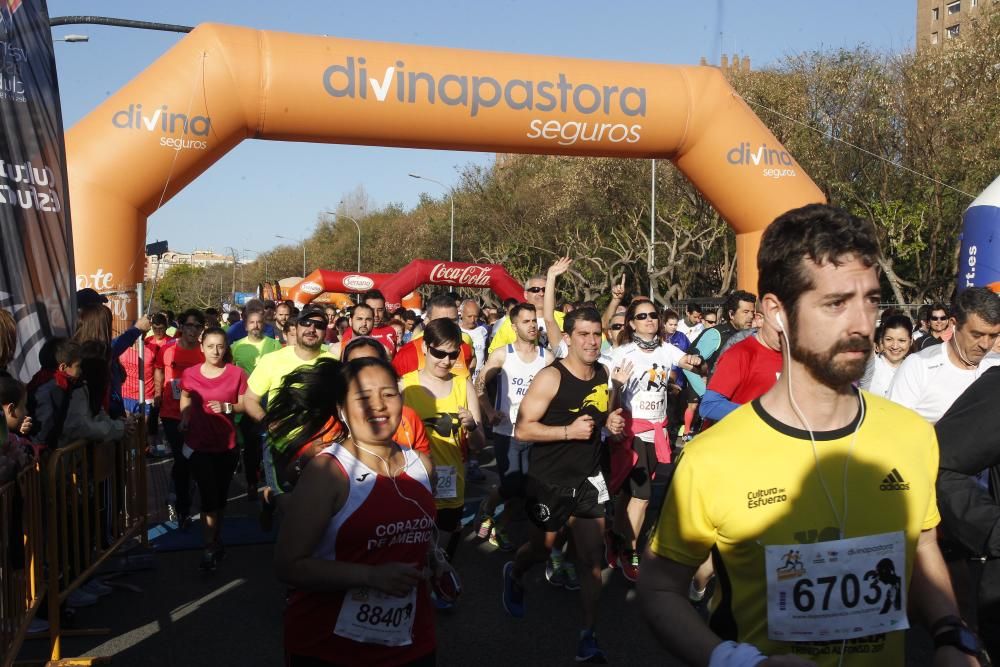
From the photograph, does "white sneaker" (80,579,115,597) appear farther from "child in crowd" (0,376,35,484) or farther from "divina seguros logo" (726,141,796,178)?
"divina seguros logo" (726,141,796,178)

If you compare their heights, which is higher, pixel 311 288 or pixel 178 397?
pixel 311 288

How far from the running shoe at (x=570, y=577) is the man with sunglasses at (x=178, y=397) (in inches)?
126

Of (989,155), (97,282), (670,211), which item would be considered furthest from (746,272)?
(670,211)

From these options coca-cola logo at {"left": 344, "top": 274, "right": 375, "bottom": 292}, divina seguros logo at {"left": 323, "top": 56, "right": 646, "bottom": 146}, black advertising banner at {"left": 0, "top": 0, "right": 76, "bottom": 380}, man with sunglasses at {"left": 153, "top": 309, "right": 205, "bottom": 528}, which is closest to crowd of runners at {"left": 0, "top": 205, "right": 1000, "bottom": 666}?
black advertising banner at {"left": 0, "top": 0, "right": 76, "bottom": 380}

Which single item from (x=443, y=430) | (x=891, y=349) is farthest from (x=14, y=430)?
(x=891, y=349)

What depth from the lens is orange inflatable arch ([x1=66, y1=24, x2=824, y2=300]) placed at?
30.0ft

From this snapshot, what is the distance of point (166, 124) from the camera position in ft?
30.2

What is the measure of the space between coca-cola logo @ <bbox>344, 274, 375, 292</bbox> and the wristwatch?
28.2m

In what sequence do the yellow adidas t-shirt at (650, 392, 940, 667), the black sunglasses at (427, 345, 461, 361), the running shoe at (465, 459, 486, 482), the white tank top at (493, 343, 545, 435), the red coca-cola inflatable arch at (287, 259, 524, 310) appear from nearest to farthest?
the yellow adidas t-shirt at (650, 392, 940, 667) → the black sunglasses at (427, 345, 461, 361) → the white tank top at (493, 343, 545, 435) → the running shoe at (465, 459, 486, 482) → the red coca-cola inflatable arch at (287, 259, 524, 310)

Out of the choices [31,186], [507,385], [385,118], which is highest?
[385,118]

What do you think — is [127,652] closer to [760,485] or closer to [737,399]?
[737,399]

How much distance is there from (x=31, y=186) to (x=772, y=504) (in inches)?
152

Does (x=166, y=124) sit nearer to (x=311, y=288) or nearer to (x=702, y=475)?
(x=702, y=475)

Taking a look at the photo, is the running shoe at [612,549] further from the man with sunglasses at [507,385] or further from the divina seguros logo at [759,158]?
the divina seguros logo at [759,158]
